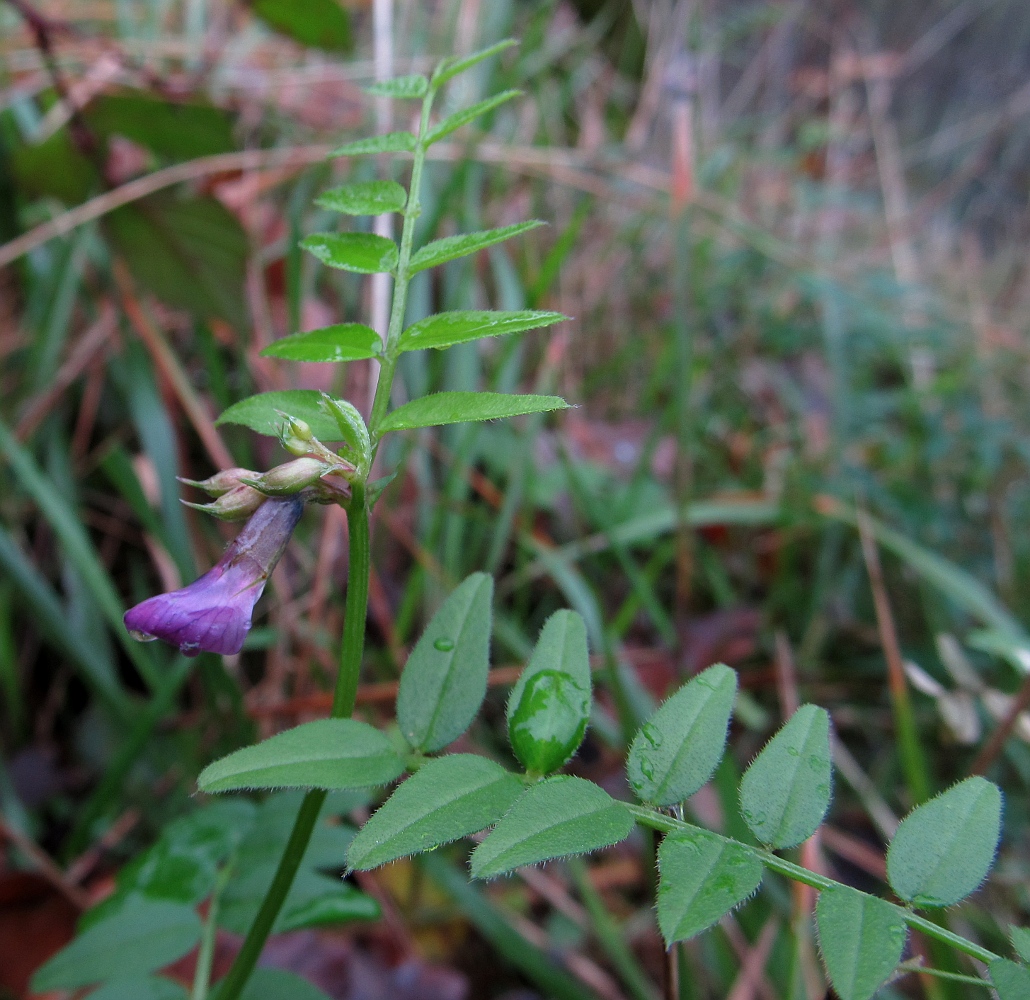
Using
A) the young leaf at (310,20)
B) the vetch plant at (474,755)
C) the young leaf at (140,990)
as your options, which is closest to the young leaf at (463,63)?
the vetch plant at (474,755)

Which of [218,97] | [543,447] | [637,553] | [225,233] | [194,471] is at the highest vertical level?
[218,97]

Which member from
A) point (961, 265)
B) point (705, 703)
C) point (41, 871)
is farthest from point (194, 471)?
point (961, 265)

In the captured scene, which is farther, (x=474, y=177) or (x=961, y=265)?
(x=961, y=265)

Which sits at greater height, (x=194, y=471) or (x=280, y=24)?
(x=280, y=24)

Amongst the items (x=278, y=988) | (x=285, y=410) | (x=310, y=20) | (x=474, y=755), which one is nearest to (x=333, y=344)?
(x=285, y=410)

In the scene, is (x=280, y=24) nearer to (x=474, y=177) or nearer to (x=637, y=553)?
(x=474, y=177)

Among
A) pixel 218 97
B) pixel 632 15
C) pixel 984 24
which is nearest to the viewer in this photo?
pixel 218 97

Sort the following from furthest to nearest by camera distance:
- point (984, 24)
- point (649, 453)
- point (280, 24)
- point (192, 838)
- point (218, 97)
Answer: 1. point (984, 24)
2. point (218, 97)
3. point (649, 453)
4. point (280, 24)
5. point (192, 838)

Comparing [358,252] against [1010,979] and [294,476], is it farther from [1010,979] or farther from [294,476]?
[1010,979]

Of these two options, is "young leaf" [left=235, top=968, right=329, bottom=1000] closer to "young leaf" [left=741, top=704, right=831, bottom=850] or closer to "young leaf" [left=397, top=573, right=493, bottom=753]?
"young leaf" [left=397, top=573, right=493, bottom=753]
